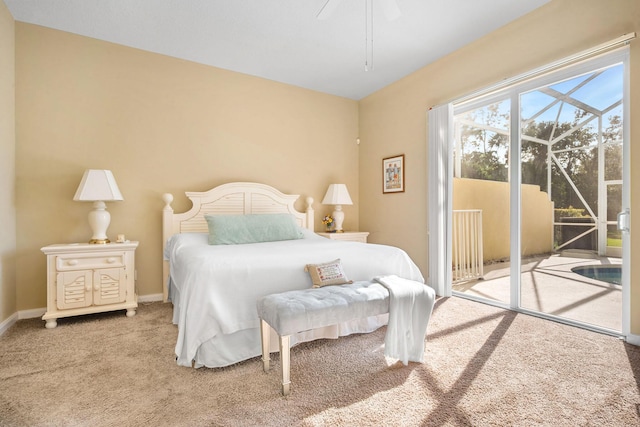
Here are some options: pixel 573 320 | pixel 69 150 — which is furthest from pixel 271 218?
pixel 573 320

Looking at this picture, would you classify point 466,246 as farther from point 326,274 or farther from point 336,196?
point 326,274

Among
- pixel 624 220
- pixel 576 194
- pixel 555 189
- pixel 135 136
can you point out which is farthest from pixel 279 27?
pixel 624 220

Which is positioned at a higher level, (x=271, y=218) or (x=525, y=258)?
(x=271, y=218)

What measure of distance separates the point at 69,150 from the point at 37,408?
8.45ft

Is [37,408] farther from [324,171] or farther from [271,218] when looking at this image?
[324,171]

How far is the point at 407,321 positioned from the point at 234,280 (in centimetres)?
118

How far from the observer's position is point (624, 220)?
7.75 feet

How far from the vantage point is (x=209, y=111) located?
12.8 feet

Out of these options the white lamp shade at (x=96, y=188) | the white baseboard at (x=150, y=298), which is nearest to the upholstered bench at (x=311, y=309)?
the white lamp shade at (x=96, y=188)

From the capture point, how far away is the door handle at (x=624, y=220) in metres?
2.35

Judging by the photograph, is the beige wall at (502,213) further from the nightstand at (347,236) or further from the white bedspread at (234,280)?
the white bedspread at (234,280)

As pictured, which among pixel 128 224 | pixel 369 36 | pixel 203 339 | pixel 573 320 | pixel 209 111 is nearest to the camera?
pixel 203 339

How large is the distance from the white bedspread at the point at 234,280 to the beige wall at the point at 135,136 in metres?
1.42

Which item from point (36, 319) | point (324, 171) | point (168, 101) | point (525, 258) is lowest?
point (36, 319)
